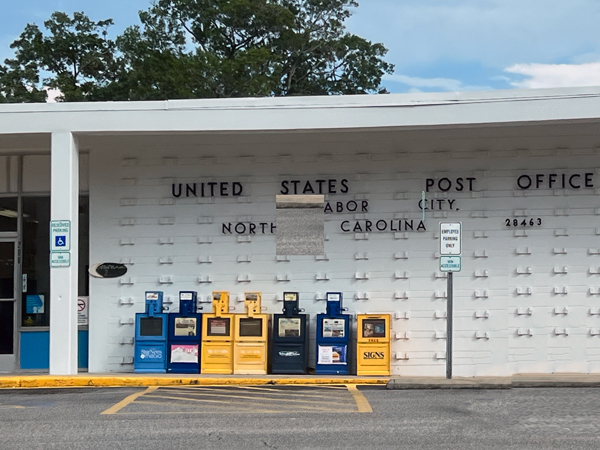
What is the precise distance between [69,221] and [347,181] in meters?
4.75

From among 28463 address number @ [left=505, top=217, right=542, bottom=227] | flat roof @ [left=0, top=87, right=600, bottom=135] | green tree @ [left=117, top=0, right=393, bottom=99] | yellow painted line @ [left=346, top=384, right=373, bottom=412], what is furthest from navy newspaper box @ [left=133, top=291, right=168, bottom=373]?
green tree @ [left=117, top=0, right=393, bottom=99]

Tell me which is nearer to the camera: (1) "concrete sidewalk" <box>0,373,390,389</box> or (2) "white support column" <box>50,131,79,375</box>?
(1) "concrete sidewalk" <box>0,373,390,389</box>

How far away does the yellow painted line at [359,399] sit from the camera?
413 inches

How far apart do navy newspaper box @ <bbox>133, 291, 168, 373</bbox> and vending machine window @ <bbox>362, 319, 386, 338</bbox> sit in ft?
11.0

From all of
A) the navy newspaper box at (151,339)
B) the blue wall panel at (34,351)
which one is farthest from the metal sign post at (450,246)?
the blue wall panel at (34,351)

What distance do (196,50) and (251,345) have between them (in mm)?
27033

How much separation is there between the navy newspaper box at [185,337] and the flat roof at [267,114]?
2984mm

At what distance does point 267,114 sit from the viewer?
14.2 metres

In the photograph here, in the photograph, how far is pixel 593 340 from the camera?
48.7 feet

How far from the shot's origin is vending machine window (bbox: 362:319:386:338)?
47.5ft

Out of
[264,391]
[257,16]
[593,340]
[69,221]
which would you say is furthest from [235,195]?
[257,16]

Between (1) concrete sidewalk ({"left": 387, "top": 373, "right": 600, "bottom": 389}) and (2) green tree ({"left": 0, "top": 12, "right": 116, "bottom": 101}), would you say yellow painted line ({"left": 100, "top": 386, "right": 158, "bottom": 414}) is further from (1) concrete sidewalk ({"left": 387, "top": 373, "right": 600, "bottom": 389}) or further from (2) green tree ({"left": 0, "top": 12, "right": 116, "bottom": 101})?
(2) green tree ({"left": 0, "top": 12, "right": 116, "bottom": 101})

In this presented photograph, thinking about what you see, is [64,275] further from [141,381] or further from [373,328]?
[373,328]

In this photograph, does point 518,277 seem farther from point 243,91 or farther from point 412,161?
point 243,91
